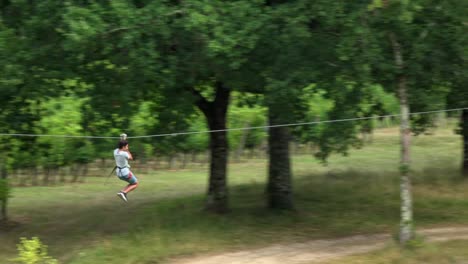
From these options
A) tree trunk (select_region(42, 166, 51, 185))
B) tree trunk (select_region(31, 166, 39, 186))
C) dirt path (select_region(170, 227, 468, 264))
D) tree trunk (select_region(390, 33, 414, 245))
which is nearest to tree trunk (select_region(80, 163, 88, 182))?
tree trunk (select_region(42, 166, 51, 185))

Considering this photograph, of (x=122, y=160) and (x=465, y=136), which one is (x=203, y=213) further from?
(x=465, y=136)

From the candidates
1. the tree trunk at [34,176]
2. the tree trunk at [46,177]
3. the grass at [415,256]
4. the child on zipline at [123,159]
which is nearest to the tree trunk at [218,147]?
the grass at [415,256]

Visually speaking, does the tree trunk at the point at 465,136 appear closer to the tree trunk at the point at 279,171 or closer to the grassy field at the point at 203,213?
the grassy field at the point at 203,213

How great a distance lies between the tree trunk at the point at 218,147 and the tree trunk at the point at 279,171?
1.30 metres

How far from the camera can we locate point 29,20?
39.2 feet

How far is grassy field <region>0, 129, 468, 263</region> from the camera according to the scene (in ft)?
43.9

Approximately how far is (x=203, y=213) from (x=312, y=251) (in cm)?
340

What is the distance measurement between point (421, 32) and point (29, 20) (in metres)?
7.52

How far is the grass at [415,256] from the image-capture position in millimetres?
11484

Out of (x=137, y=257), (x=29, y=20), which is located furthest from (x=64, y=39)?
(x=137, y=257)

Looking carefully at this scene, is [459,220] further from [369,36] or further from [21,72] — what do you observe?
[21,72]

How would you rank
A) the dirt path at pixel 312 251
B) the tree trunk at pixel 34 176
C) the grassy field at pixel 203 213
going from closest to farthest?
the dirt path at pixel 312 251 → the grassy field at pixel 203 213 → the tree trunk at pixel 34 176

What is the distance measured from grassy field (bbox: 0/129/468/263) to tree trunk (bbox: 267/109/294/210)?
0.35 metres

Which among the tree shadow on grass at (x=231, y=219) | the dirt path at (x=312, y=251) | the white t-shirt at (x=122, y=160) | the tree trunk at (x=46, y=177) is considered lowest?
the dirt path at (x=312, y=251)
